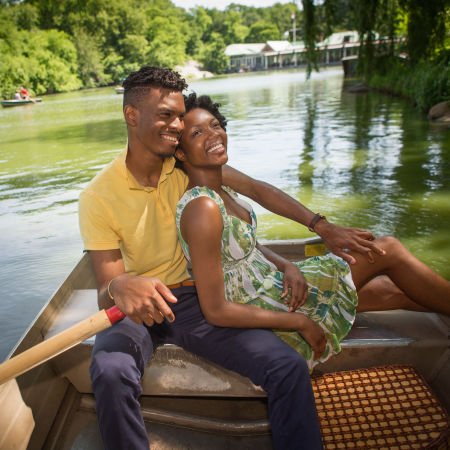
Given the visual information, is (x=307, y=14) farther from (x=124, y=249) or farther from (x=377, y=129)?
(x=124, y=249)

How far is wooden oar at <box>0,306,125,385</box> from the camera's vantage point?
1381mm

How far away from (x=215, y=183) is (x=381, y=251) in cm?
84

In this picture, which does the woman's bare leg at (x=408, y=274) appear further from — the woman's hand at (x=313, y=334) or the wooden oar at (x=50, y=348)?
the wooden oar at (x=50, y=348)

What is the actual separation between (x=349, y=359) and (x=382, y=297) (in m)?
0.36

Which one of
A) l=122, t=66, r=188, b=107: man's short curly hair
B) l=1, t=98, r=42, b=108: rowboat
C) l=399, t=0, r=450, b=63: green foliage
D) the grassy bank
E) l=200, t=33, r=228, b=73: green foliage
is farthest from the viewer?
l=200, t=33, r=228, b=73: green foliage

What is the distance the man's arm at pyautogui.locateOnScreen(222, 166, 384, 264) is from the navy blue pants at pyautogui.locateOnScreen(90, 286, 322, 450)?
2.23 feet

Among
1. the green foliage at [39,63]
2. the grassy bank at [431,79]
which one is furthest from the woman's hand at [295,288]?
the green foliage at [39,63]

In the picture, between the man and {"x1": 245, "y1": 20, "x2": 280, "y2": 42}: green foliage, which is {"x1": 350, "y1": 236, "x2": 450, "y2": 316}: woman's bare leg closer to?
the man

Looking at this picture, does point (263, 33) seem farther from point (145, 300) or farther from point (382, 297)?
point (145, 300)

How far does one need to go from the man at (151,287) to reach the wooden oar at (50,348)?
121 mm

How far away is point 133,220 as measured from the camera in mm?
1923

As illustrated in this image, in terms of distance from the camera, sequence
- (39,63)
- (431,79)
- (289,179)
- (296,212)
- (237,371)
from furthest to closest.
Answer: (39,63), (431,79), (289,179), (296,212), (237,371)

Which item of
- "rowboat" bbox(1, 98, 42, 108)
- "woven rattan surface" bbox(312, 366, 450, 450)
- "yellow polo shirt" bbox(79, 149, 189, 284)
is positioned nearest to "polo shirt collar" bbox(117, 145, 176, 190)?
"yellow polo shirt" bbox(79, 149, 189, 284)

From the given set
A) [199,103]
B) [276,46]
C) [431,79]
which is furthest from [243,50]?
[199,103]
